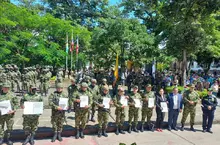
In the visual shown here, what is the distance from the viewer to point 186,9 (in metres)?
9.86

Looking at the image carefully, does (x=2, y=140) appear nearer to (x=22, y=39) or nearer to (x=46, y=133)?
(x=46, y=133)

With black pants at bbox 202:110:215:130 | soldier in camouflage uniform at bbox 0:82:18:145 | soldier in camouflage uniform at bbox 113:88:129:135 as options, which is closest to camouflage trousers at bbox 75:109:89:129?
soldier in camouflage uniform at bbox 113:88:129:135

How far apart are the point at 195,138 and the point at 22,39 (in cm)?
1721

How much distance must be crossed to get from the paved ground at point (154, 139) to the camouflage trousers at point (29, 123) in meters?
0.54

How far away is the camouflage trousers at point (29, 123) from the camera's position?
687 centimetres

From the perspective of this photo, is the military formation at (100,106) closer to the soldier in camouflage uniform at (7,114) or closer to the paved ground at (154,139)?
the soldier in camouflage uniform at (7,114)

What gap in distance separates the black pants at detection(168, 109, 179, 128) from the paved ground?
377 millimetres

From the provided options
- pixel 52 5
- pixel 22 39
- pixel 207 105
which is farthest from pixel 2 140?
pixel 52 5

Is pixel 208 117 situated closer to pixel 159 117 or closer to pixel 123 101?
pixel 159 117

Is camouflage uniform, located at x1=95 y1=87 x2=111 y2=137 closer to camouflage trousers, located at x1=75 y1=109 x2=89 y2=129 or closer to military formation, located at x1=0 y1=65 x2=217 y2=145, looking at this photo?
military formation, located at x1=0 y1=65 x2=217 y2=145

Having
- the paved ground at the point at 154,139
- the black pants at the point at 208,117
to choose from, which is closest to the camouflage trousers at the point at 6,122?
the paved ground at the point at 154,139

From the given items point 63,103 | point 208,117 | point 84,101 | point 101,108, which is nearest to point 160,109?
point 208,117

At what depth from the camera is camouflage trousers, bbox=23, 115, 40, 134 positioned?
271 inches

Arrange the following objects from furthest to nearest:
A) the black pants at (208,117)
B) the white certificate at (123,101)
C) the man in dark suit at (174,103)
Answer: the black pants at (208,117) < the man in dark suit at (174,103) < the white certificate at (123,101)
